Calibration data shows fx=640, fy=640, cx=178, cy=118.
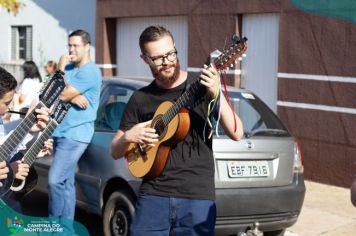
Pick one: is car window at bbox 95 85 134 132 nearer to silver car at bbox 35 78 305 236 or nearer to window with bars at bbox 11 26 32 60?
silver car at bbox 35 78 305 236

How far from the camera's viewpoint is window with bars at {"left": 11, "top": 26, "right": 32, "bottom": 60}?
1667 cm

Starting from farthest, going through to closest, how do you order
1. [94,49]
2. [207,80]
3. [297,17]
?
[94,49], [297,17], [207,80]

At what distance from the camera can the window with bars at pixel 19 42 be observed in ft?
54.7

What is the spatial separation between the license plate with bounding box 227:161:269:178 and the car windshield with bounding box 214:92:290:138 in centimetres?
33

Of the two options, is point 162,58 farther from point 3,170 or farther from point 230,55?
point 3,170

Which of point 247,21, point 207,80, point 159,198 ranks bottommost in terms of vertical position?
point 159,198

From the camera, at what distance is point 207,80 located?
10.6ft

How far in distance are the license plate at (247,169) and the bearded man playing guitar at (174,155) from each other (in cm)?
175

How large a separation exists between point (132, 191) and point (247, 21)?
5.13m

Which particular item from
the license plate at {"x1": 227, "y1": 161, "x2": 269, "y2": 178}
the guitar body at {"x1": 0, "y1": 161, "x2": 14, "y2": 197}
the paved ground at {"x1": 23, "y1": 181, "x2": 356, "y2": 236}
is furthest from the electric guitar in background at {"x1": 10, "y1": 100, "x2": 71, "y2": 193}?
the paved ground at {"x1": 23, "y1": 181, "x2": 356, "y2": 236}

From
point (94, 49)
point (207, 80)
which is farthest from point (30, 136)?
point (94, 49)

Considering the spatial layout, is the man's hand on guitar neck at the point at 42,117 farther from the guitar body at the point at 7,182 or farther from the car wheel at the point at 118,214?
the car wheel at the point at 118,214

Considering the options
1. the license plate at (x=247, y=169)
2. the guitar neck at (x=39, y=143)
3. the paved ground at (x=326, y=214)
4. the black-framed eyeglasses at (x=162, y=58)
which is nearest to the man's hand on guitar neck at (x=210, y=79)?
the black-framed eyeglasses at (x=162, y=58)

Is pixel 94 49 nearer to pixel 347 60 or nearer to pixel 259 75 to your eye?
pixel 259 75
